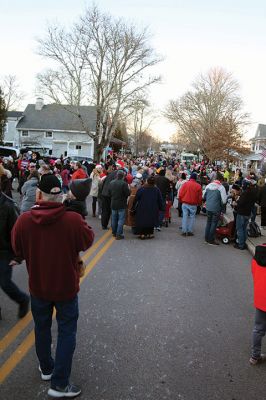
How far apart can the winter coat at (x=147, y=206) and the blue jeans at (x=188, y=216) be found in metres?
0.89

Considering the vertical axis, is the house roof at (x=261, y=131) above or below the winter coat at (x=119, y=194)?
above

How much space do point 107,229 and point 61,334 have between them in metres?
7.94

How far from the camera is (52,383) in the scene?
129 inches

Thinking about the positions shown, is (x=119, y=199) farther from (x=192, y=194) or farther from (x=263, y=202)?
(x=263, y=202)

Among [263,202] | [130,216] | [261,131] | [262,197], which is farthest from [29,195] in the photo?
[261,131]

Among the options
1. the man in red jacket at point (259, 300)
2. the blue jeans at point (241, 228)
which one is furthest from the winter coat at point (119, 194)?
the man in red jacket at point (259, 300)

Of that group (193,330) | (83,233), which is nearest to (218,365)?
(193,330)

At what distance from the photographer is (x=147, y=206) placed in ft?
33.1

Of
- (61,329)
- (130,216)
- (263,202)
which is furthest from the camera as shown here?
(263,202)

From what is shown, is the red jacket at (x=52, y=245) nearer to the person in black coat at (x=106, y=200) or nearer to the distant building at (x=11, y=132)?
the person in black coat at (x=106, y=200)

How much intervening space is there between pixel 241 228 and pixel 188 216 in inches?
68.5

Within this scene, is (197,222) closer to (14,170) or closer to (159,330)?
(159,330)

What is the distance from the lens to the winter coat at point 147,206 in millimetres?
10070

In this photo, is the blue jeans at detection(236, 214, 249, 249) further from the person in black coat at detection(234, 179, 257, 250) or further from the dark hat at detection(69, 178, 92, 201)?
the dark hat at detection(69, 178, 92, 201)
